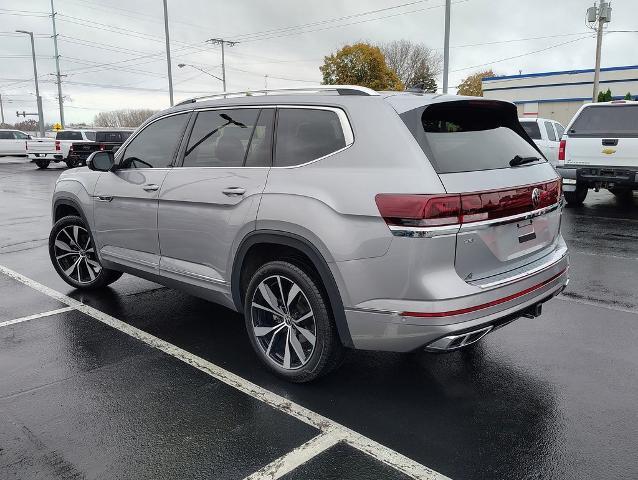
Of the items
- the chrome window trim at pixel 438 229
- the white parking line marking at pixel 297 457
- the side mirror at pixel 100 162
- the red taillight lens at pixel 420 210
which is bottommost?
the white parking line marking at pixel 297 457

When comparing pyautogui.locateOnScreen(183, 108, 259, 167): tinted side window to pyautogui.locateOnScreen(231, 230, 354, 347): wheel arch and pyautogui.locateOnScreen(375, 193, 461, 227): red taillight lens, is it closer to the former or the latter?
pyautogui.locateOnScreen(231, 230, 354, 347): wheel arch

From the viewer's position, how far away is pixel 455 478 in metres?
2.63

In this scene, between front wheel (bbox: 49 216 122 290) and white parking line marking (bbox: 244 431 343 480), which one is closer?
white parking line marking (bbox: 244 431 343 480)

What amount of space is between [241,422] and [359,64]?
51.5m

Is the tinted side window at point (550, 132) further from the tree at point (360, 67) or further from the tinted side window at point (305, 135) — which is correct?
the tree at point (360, 67)

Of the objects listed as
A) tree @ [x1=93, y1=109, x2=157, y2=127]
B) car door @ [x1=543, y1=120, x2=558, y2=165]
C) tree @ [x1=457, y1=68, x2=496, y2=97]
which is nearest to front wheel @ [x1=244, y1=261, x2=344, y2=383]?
car door @ [x1=543, y1=120, x2=558, y2=165]

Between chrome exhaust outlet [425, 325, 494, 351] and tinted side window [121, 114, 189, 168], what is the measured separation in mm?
2645

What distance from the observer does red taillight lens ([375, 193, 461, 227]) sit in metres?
2.90

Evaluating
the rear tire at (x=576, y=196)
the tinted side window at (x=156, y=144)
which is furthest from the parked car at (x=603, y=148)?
the tinted side window at (x=156, y=144)

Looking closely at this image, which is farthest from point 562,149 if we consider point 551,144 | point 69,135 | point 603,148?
point 69,135

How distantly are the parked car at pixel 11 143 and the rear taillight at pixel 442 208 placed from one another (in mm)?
36675

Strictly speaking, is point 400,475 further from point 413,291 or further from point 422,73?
point 422,73

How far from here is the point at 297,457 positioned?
281 centimetres

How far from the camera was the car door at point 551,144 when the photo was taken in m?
14.6
